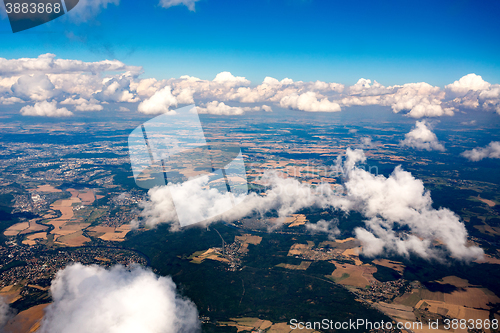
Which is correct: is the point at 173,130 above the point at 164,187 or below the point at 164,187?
above

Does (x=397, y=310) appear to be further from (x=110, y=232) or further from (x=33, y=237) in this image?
(x=33, y=237)

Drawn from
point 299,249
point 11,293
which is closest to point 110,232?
point 11,293

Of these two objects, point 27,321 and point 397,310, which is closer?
point 27,321

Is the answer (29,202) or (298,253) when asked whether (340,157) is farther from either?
(29,202)

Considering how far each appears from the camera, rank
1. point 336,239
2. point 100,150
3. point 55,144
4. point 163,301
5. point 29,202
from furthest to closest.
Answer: point 55,144
point 100,150
point 29,202
point 336,239
point 163,301

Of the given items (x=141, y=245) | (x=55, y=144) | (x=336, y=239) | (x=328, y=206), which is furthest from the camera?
(x=55, y=144)

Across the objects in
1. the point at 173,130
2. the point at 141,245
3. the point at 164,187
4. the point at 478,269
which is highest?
the point at 173,130

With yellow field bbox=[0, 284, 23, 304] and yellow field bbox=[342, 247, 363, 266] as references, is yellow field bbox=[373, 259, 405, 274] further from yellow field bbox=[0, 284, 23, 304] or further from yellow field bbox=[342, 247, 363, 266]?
yellow field bbox=[0, 284, 23, 304]

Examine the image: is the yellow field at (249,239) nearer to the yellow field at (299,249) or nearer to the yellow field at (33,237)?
the yellow field at (299,249)

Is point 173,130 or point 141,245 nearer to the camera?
point 173,130

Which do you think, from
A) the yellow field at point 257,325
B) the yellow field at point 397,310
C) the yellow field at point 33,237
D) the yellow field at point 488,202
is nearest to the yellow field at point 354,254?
the yellow field at point 397,310

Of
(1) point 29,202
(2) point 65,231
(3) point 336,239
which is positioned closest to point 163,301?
(2) point 65,231
